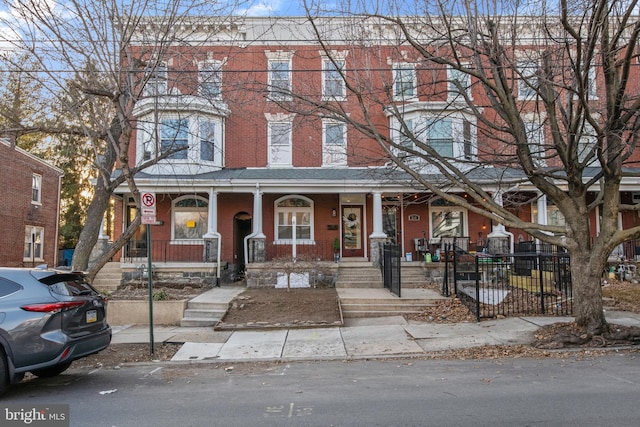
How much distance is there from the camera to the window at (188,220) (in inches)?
696

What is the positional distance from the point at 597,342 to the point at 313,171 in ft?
37.8

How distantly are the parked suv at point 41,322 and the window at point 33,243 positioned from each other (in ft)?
63.3

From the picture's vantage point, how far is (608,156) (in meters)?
8.05

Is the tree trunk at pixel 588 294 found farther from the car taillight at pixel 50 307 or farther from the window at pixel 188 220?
the window at pixel 188 220

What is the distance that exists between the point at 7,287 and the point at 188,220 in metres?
12.2

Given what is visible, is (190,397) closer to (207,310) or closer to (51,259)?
(207,310)

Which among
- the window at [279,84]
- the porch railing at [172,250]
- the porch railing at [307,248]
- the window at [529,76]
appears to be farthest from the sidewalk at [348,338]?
the porch railing at [307,248]

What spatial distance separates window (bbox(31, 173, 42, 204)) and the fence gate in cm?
1881

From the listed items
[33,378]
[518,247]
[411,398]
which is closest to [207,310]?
[33,378]

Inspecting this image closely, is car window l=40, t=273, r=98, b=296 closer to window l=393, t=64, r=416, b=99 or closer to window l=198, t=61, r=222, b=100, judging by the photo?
window l=198, t=61, r=222, b=100

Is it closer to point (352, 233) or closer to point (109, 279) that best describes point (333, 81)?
point (352, 233)

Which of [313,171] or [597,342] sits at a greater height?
[313,171]

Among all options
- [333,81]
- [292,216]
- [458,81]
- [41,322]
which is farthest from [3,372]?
[292,216]

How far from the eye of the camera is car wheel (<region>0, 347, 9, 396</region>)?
17.3 ft
